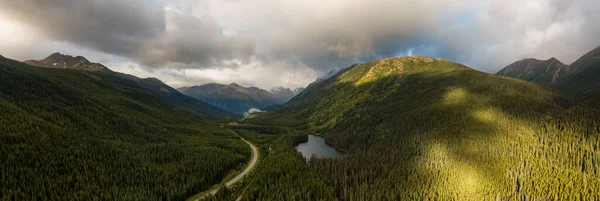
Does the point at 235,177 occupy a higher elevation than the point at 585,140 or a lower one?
lower

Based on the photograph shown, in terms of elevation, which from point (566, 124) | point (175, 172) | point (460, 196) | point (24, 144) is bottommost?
point (460, 196)

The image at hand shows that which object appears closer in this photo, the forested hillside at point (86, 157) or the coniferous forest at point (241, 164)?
the forested hillside at point (86, 157)

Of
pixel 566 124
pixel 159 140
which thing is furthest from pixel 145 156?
pixel 566 124

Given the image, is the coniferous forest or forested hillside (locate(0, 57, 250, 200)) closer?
forested hillside (locate(0, 57, 250, 200))

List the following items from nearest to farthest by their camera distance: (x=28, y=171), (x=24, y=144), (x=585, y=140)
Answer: (x=28, y=171) < (x=24, y=144) < (x=585, y=140)

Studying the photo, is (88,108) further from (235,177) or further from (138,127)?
(235,177)

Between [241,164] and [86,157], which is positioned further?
[241,164]

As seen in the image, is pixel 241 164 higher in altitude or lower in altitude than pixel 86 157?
lower

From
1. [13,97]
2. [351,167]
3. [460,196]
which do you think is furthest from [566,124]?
[13,97]

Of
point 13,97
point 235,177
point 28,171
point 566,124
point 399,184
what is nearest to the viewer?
point 28,171

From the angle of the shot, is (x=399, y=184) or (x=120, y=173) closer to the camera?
(x=120, y=173)
